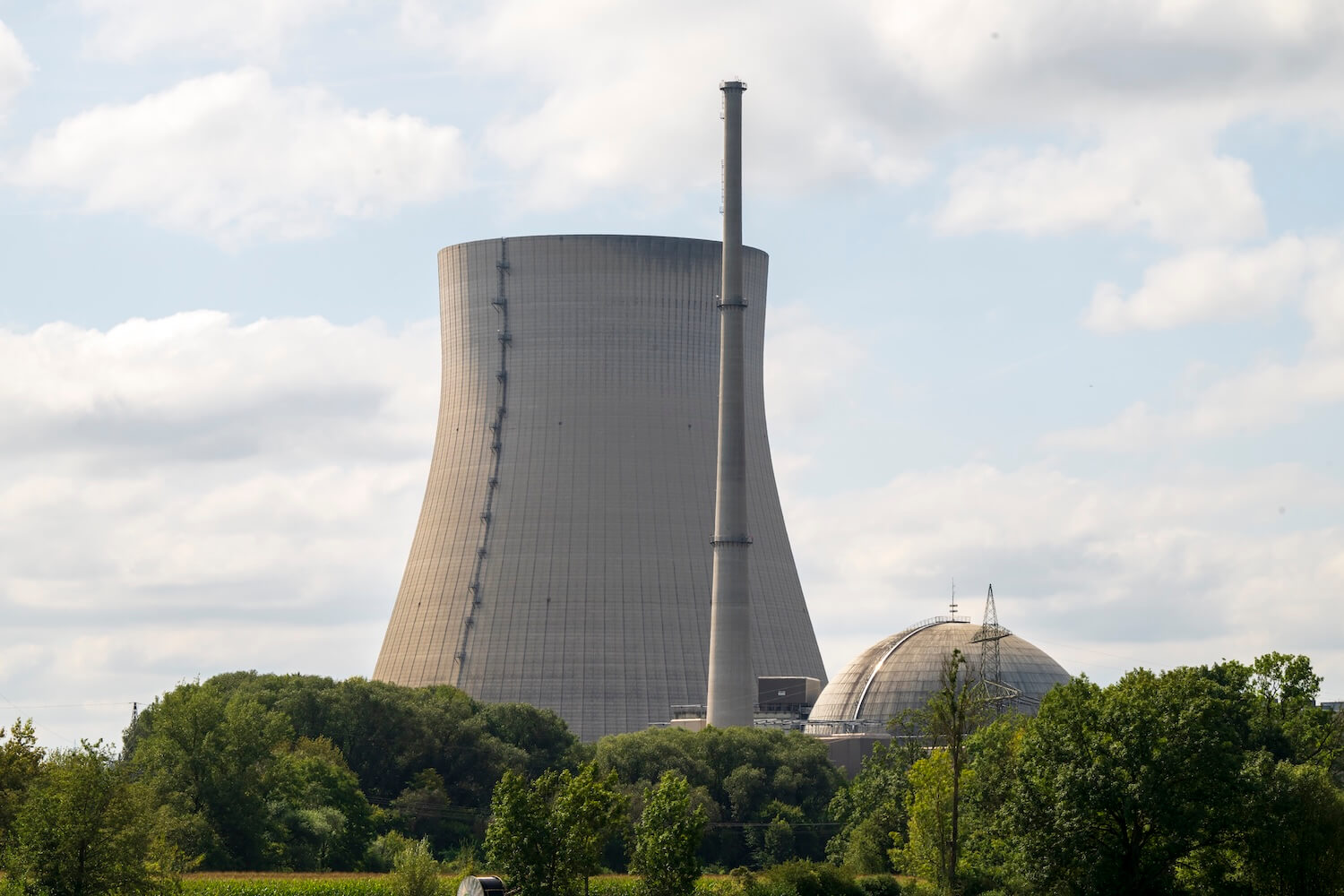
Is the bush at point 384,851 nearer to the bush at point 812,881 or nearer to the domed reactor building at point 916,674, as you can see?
the bush at point 812,881

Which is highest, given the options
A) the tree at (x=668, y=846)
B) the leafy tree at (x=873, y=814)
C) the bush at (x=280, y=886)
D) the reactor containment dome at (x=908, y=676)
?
the reactor containment dome at (x=908, y=676)

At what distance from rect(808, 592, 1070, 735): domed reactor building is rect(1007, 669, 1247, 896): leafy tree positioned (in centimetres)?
2263

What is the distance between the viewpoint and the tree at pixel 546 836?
31.8 meters

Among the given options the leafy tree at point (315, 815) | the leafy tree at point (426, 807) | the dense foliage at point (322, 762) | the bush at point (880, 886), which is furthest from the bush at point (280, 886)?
the leafy tree at point (426, 807)

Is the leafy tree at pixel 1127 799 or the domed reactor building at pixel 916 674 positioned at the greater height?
the domed reactor building at pixel 916 674

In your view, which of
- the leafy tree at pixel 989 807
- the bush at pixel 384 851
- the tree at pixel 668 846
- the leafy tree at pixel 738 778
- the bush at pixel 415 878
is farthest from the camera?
the leafy tree at pixel 738 778

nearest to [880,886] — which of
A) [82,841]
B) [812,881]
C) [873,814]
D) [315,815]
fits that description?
[812,881]

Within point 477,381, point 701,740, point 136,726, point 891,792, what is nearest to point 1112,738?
point 891,792

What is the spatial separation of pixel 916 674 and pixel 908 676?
0.24 m

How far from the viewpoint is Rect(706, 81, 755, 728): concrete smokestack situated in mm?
52250

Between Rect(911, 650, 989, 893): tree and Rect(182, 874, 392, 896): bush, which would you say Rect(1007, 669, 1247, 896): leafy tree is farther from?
Rect(182, 874, 392, 896): bush

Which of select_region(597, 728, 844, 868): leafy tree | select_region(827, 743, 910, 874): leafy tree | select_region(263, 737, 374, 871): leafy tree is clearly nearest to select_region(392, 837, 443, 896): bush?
select_region(263, 737, 374, 871): leafy tree

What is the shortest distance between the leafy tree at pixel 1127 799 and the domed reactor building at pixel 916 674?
22.6m

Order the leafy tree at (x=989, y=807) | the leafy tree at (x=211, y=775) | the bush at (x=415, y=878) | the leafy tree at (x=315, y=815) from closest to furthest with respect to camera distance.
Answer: the leafy tree at (x=989, y=807)
the bush at (x=415, y=878)
the leafy tree at (x=211, y=775)
the leafy tree at (x=315, y=815)
